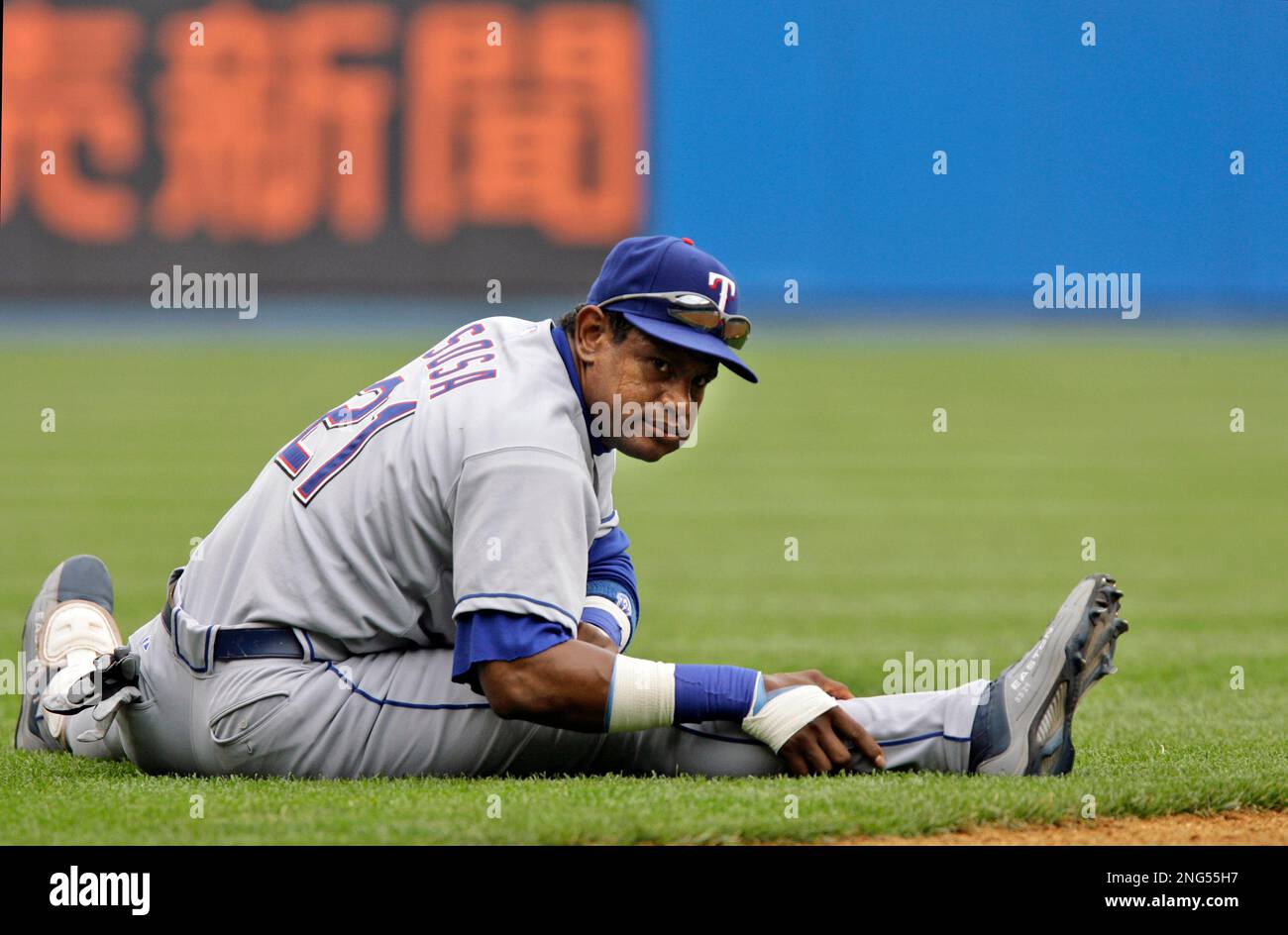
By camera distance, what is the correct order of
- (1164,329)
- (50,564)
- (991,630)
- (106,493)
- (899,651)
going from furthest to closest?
(1164,329), (106,493), (50,564), (991,630), (899,651)

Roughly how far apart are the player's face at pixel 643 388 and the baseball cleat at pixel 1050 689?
1.07m

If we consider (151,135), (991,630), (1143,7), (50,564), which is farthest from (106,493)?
(1143,7)

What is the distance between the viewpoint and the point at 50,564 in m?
9.88

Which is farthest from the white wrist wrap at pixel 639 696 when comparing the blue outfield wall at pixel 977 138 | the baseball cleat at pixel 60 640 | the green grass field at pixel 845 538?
the blue outfield wall at pixel 977 138

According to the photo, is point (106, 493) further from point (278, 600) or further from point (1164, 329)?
point (1164, 329)

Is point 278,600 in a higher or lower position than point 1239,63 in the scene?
lower

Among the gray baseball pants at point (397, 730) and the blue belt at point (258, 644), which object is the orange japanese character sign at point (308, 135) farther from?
the blue belt at point (258, 644)

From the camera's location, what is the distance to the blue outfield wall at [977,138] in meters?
Result: 24.2

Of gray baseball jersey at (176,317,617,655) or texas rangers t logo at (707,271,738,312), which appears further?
texas rangers t logo at (707,271,738,312)

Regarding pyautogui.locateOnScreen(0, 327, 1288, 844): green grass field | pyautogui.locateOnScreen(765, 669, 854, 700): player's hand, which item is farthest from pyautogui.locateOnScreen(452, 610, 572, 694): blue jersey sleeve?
pyautogui.locateOnScreen(765, 669, 854, 700): player's hand

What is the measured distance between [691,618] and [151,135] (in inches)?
689

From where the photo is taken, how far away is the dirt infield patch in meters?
3.95

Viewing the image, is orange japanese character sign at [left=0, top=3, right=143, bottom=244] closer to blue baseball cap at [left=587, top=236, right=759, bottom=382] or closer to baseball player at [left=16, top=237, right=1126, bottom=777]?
baseball player at [left=16, top=237, right=1126, bottom=777]

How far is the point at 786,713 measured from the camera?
428cm
